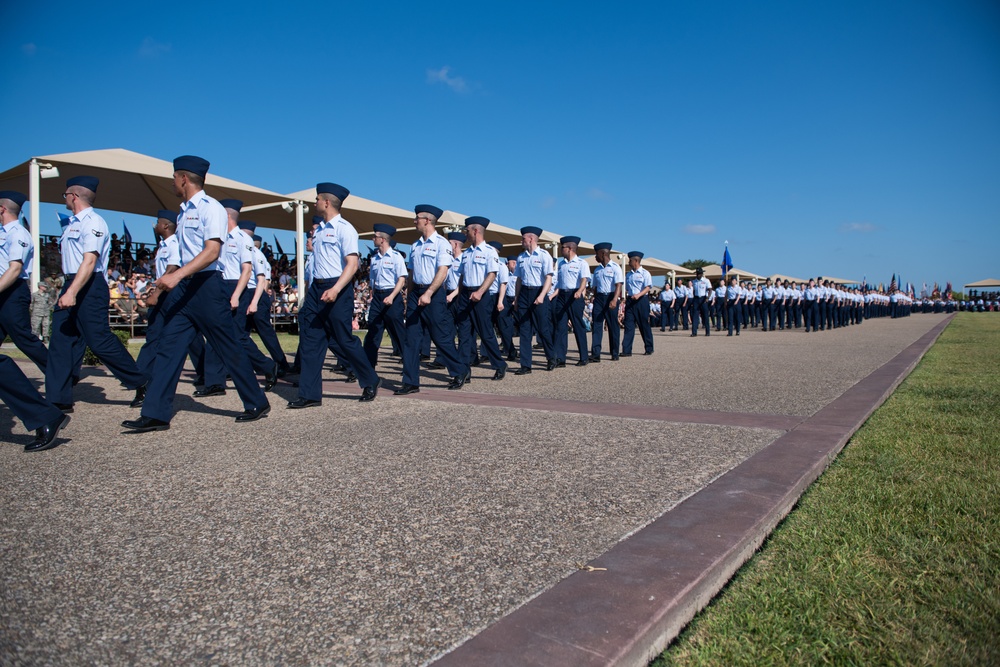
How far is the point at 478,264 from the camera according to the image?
9.08 metres

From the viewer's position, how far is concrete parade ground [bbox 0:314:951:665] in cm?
198

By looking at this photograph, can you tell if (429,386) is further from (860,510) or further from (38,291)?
(38,291)

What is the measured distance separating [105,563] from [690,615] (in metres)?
2.08

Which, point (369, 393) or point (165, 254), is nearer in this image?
point (369, 393)

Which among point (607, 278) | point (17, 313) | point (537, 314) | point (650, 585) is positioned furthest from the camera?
point (607, 278)

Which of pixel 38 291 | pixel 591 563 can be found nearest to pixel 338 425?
pixel 591 563

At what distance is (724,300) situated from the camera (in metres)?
23.1

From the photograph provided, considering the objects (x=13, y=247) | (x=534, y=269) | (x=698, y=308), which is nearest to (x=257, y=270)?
(x=13, y=247)

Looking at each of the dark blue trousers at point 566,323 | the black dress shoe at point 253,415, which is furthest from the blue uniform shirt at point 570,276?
the black dress shoe at point 253,415

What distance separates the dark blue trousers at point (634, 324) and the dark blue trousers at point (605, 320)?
2.30ft

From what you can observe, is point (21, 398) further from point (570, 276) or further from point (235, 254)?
point (570, 276)

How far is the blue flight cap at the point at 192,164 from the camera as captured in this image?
535cm

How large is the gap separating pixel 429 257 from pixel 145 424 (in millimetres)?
3451

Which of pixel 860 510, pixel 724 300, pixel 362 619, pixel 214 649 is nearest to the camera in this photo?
pixel 214 649
